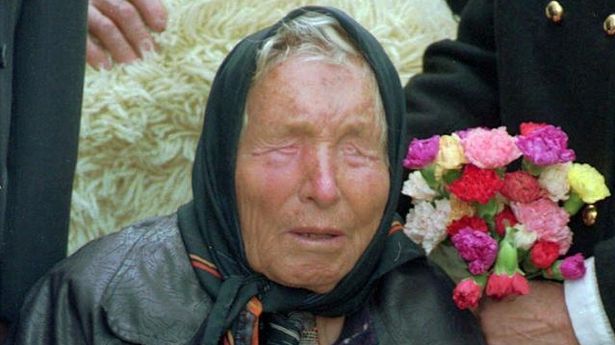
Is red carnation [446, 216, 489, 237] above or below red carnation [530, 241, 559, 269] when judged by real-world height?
above

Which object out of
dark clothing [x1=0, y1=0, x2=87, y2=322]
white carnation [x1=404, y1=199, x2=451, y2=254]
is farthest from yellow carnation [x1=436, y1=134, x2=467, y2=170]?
dark clothing [x1=0, y1=0, x2=87, y2=322]

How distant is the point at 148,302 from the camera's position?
3393 mm

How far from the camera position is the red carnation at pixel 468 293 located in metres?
3.40

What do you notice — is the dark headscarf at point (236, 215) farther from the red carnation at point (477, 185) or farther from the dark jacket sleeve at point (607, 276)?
the dark jacket sleeve at point (607, 276)

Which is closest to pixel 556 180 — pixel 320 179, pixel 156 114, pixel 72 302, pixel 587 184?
pixel 587 184

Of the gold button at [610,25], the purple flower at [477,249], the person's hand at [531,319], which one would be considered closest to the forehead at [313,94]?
the purple flower at [477,249]

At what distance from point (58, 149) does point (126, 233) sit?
25 centimetres

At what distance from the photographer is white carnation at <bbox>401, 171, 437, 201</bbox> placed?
3.55 metres

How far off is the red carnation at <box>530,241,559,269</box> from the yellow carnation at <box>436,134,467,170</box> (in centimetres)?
25

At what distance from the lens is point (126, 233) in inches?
140

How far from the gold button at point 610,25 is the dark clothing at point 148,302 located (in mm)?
744

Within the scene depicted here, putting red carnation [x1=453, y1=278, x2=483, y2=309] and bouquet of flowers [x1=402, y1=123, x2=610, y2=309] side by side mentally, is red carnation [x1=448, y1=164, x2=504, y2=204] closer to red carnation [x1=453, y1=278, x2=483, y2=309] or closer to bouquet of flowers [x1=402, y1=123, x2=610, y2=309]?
bouquet of flowers [x1=402, y1=123, x2=610, y2=309]

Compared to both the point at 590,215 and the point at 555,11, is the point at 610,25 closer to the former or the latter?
the point at 555,11

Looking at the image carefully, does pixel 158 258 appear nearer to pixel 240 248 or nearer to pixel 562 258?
pixel 240 248
